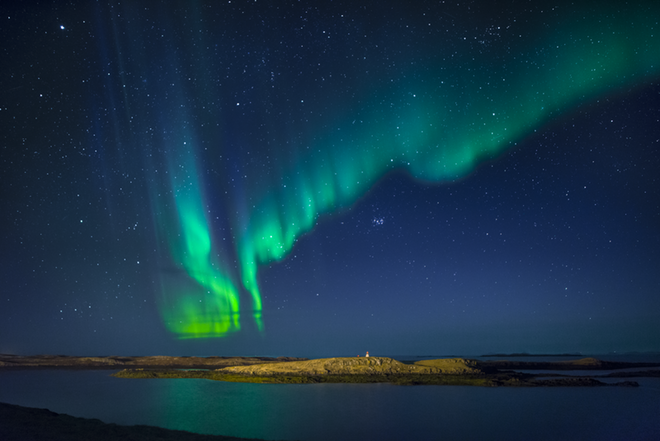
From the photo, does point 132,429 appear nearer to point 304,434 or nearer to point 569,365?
point 304,434

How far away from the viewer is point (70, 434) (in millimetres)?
15992

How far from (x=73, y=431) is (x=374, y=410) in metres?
14.9

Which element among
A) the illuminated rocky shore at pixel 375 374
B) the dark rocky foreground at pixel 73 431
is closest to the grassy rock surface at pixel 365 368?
the illuminated rocky shore at pixel 375 374

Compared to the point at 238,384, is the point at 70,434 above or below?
above

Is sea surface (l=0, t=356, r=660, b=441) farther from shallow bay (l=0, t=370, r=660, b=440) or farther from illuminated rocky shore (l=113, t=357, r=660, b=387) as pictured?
illuminated rocky shore (l=113, t=357, r=660, b=387)

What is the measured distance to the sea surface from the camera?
61.7 feet

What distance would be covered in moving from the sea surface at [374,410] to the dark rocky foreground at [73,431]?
2.20 m

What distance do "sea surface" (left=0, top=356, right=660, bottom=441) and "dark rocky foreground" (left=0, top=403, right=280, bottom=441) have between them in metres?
2.20

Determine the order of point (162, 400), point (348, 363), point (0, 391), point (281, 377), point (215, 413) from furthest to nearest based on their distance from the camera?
point (348, 363), point (281, 377), point (0, 391), point (162, 400), point (215, 413)

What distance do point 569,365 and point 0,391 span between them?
69.4m

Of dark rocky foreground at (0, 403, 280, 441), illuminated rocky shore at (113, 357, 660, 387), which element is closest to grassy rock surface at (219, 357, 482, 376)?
illuminated rocky shore at (113, 357, 660, 387)

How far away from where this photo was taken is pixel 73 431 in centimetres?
1656

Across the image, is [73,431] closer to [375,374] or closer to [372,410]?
[372,410]

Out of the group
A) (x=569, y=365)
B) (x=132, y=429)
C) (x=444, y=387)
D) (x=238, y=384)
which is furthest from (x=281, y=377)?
(x=569, y=365)
